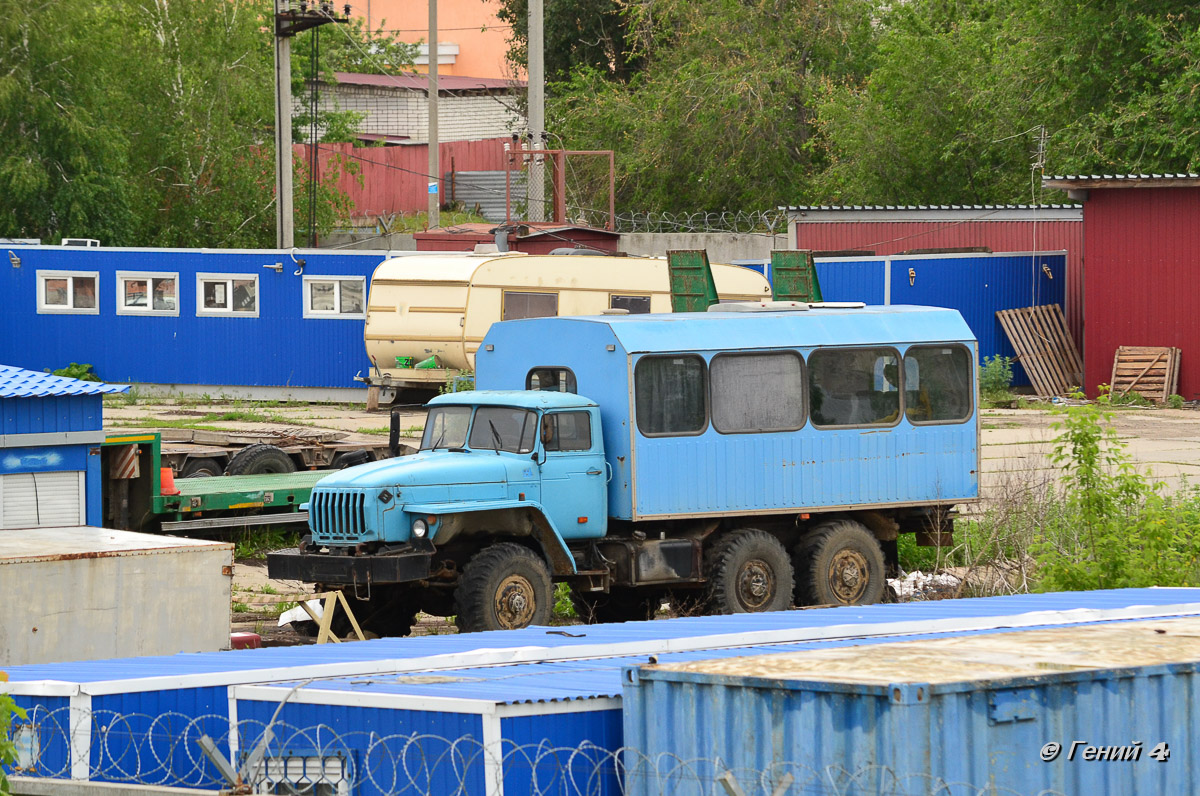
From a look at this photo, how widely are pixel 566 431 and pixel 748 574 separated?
224 cm

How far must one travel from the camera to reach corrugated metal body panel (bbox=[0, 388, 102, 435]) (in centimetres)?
1393

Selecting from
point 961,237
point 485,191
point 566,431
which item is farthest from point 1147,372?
point 485,191

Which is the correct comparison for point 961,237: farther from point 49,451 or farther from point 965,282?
point 49,451

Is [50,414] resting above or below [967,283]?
below

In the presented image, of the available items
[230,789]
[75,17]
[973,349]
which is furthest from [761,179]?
[230,789]

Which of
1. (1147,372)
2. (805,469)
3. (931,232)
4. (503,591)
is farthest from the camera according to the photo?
(931,232)

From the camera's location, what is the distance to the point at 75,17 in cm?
4297

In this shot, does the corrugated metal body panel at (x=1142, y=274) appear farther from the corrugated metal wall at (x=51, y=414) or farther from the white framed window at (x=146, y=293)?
the corrugated metal wall at (x=51, y=414)

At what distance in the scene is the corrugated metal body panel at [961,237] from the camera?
34.2 meters

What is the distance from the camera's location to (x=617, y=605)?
1507 centimetres

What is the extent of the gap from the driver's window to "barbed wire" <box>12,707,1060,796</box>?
253 inches

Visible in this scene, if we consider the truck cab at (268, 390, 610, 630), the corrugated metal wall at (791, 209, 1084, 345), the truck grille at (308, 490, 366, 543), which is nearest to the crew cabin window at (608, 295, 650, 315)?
the corrugated metal wall at (791, 209, 1084, 345)

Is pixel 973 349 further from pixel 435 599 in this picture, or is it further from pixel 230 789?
pixel 230 789

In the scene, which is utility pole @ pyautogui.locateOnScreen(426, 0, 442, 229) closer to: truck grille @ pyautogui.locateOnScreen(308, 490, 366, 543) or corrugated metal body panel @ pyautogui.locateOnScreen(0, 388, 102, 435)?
corrugated metal body panel @ pyautogui.locateOnScreen(0, 388, 102, 435)
